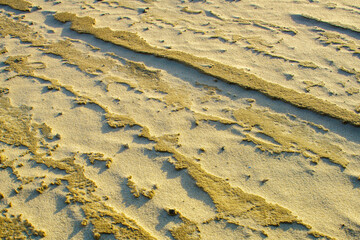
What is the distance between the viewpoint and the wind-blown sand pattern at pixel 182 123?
1802mm

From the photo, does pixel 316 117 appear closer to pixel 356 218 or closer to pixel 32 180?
pixel 356 218

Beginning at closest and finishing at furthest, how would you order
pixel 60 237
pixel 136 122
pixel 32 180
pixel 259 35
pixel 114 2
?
1. pixel 60 237
2. pixel 32 180
3. pixel 136 122
4. pixel 259 35
5. pixel 114 2

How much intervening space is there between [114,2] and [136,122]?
1968mm

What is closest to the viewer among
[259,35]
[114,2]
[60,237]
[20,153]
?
[60,237]

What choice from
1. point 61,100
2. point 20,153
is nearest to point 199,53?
point 61,100

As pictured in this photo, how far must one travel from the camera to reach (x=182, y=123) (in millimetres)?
2322

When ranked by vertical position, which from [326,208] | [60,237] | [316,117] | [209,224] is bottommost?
[60,237]

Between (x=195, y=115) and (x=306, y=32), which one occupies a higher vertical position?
(x=306, y=32)

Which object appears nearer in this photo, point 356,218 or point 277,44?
point 356,218

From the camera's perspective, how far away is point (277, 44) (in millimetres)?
3041

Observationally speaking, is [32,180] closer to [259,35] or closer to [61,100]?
[61,100]

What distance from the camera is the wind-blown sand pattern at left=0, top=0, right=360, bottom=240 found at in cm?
180

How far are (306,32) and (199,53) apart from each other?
1035 mm

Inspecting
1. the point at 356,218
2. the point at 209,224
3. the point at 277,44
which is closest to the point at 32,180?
the point at 209,224
